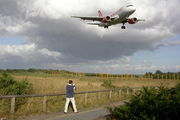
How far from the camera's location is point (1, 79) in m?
9.33

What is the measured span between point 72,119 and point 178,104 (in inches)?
204

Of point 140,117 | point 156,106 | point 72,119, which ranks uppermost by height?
point 156,106

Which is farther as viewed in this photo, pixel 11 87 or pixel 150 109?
pixel 11 87

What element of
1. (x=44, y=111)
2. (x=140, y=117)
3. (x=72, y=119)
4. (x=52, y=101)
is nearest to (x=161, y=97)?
(x=140, y=117)

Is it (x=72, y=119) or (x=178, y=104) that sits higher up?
(x=178, y=104)

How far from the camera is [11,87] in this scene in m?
8.85

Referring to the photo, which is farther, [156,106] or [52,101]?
[52,101]

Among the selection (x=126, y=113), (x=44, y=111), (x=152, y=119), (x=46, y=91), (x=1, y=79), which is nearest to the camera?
(x=152, y=119)

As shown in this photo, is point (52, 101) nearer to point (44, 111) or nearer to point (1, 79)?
point (44, 111)

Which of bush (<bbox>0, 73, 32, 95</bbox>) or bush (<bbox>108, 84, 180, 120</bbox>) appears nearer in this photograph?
bush (<bbox>108, 84, 180, 120</bbox>)

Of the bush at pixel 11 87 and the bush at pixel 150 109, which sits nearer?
the bush at pixel 150 109

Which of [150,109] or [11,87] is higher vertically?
[150,109]

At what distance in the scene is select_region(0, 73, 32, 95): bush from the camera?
8.78 metres

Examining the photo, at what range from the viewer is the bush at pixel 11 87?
8781 mm
